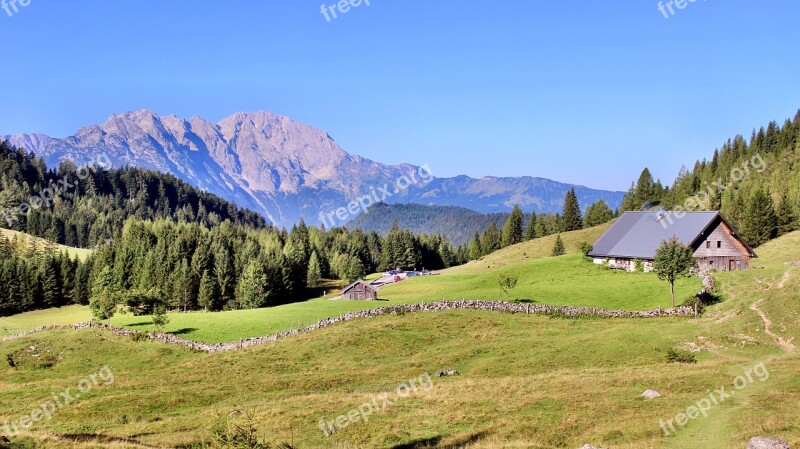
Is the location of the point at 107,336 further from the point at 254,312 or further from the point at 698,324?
the point at 698,324

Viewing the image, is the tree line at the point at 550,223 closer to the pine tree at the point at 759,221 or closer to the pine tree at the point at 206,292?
the pine tree at the point at 759,221

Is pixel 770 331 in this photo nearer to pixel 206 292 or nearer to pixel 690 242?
pixel 690 242

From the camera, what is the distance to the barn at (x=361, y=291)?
306 feet

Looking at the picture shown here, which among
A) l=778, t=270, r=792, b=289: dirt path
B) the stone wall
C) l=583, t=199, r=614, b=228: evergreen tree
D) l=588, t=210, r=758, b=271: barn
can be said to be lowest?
the stone wall

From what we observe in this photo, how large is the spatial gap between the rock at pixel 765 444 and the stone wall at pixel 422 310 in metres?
40.3

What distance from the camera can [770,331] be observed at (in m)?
46.1

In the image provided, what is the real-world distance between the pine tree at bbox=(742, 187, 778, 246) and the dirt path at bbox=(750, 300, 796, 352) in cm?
6694

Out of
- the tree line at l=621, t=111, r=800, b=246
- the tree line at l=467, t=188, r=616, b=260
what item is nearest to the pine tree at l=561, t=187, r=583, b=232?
the tree line at l=467, t=188, r=616, b=260

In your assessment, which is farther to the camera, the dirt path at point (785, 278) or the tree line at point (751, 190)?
the tree line at point (751, 190)

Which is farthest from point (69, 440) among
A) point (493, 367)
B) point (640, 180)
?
point (640, 180)

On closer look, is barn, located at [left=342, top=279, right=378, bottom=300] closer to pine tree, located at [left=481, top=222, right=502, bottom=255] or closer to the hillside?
the hillside

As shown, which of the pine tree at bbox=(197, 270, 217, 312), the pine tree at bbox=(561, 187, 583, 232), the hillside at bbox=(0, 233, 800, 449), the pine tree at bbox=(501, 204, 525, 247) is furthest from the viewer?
the pine tree at bbox=(501, 204, 525, 247)

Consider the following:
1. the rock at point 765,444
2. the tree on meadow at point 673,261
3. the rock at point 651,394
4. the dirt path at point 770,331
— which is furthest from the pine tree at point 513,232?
the rock at point 765,444

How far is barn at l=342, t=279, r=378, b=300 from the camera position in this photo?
9325 cm
